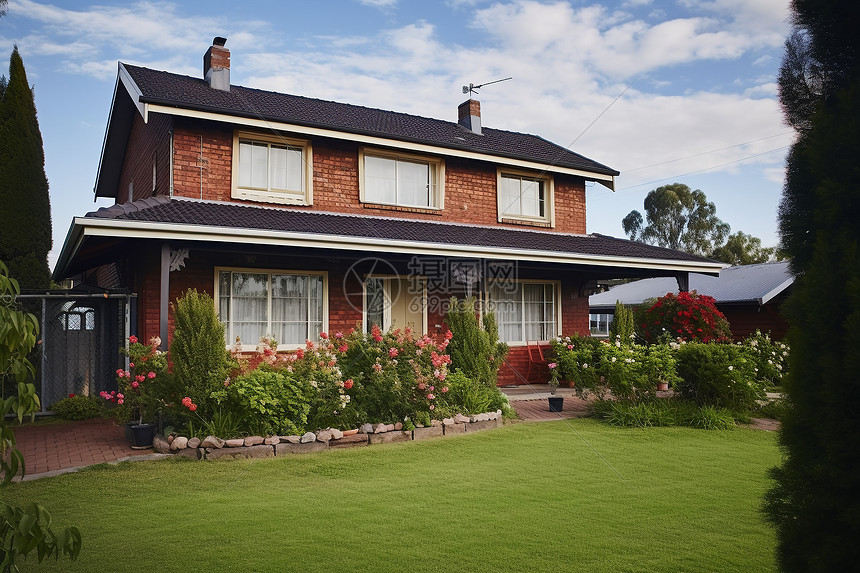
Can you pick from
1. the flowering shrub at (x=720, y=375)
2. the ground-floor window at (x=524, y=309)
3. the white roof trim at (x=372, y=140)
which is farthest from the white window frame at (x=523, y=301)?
the flowering shrub at (x=720, y=375)

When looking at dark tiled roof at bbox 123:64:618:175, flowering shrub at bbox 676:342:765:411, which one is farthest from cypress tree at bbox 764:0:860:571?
dark tiled roof at bbox 123:64:618:175

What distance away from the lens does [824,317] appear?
2.36 m

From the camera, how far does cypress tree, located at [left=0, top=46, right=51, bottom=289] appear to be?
13782 mm

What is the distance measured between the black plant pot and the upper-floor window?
32.6 ft

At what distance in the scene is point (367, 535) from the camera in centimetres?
464

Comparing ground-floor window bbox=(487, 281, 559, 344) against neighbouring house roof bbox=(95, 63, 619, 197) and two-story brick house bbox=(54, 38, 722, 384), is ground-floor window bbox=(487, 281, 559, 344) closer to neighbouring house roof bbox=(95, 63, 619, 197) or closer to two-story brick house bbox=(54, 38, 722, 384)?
two-story brick house bbox=(54, 38, 722, 384)

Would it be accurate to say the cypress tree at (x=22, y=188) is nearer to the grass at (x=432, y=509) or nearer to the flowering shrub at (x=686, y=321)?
the grass at (x=432, y=509)

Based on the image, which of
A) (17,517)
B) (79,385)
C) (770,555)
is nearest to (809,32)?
(770,555)

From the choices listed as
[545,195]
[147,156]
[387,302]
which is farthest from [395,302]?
[147,156]

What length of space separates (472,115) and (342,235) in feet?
27.2

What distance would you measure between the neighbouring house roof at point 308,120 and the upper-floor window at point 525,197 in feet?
1.89

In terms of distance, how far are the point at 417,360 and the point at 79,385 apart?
6.64 meters

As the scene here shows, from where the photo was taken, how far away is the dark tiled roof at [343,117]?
1207 cm

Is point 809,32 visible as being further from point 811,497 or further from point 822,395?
point 811,497
